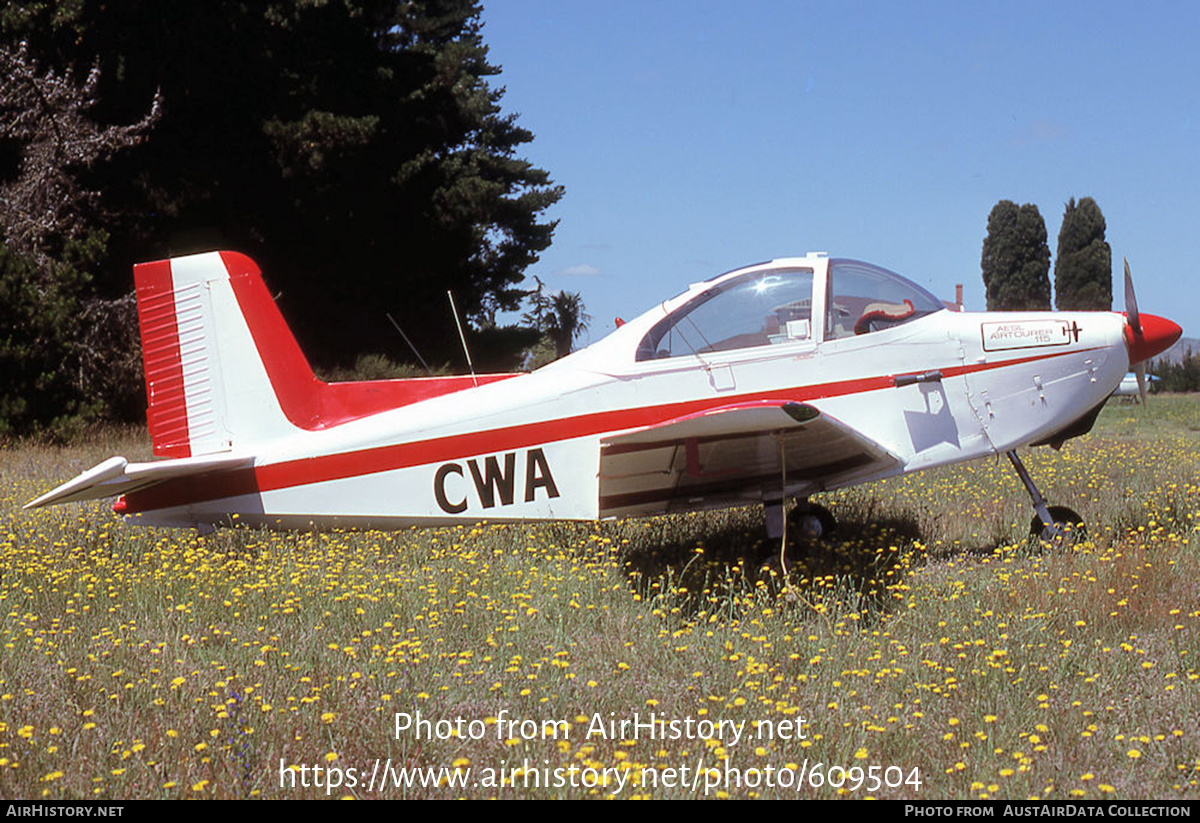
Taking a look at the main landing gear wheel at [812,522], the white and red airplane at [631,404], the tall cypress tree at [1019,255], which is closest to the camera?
the white and red airplane at [631,404]

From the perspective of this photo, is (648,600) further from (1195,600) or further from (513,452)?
(1195,600)

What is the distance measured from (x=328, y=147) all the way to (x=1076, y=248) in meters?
45.8

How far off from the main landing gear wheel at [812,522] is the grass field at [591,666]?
14cm

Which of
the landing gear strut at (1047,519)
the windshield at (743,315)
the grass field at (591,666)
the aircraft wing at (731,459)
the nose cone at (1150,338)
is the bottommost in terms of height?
the grass field at (591,666)

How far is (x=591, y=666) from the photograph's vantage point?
4203 millimetres

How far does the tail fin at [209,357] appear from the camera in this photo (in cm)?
625

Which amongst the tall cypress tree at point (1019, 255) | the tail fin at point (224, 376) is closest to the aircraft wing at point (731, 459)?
the tail fin at point (224, 376)

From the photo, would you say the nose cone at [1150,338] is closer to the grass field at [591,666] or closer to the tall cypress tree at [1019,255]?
the grass field at [591,666]

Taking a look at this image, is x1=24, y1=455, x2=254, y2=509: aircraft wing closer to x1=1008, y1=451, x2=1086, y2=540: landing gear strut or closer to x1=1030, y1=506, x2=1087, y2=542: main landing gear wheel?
x1=1008, y1=451, x2=1086, y2=540: landing gear strut

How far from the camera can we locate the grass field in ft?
10.6

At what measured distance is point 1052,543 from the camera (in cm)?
604

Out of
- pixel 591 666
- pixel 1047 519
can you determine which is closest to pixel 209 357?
pixel 591 666

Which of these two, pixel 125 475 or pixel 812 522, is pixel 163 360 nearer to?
pixel 125 475

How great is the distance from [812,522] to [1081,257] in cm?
5277
